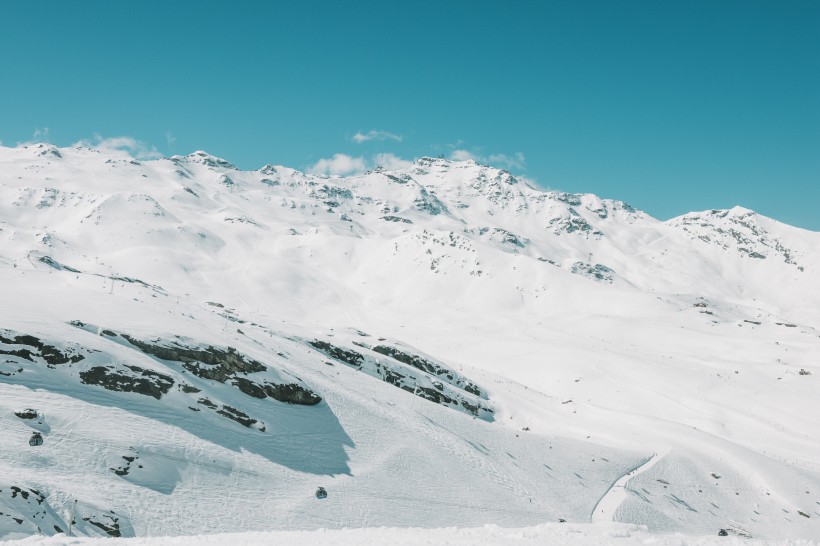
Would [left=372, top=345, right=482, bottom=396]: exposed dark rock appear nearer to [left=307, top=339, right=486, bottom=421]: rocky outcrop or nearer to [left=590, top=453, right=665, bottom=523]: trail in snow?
[left=307, top=339, right=486, bottom=421]: rocky outcrop

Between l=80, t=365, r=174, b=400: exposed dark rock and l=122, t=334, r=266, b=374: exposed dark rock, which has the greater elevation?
l=122, t=334, r=266, b=374: exposed dark rock

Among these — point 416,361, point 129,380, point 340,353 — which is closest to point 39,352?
point 129,380

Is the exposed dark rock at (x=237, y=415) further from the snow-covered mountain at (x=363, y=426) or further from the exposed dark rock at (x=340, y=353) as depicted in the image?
the exposed dark rock at (x=340, y=353)

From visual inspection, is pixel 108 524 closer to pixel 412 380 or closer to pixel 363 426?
pixel 363 426

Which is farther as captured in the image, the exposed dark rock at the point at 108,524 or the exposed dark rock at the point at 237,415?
the exposed dark rock at the point at 237,415

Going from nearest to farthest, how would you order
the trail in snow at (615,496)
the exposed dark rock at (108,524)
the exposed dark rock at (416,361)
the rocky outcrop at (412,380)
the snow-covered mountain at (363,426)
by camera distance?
the exposed dark rock at (108,524)
the snow-covered mountain at (363,426)
the trail in snow at (615,496)
the rocky outcrop at (412,380)
the exposed dark rock at (416,361)

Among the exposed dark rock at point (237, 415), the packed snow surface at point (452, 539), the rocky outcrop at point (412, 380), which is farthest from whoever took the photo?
the rocky outcrop at point (412, 380)

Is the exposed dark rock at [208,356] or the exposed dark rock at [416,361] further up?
the exposed dark rock at [416,361]

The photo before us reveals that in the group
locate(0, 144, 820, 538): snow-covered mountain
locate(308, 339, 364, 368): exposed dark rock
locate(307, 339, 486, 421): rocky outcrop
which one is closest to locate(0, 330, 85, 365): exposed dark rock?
locate(0, 144, 820, 538): snow-covered mountain

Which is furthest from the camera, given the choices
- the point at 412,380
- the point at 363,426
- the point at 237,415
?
the point at 412,380

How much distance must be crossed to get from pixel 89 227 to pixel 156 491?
5460 inches

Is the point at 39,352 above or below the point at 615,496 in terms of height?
above

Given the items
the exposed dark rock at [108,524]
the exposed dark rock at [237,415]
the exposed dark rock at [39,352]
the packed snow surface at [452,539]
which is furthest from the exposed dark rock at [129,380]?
the packed snow surface at [452,539]

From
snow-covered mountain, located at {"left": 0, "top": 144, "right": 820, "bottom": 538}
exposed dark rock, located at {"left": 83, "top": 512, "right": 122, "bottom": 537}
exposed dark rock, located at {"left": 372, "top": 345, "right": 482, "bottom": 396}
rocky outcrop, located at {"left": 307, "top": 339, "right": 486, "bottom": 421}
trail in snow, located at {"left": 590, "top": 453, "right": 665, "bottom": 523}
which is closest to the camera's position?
exposed dark rock, located at {"left": 83, "top": 512, "right": 122, "bottom": 537}
